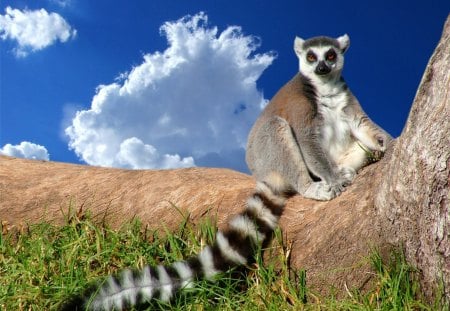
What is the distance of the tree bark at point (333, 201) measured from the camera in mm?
4016

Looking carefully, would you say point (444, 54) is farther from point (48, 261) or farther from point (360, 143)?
point (48, 261)

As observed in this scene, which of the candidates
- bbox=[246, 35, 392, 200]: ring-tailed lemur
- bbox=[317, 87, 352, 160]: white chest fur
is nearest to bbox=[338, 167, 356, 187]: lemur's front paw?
bbox=[246, 35, 392, 200]: ring-tailed lemur

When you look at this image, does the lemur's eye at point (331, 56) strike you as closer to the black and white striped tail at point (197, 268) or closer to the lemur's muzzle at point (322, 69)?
the lemur's muzzle at point (322, 69)

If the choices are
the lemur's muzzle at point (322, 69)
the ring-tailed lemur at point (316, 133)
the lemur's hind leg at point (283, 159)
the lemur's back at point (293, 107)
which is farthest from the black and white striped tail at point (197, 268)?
the lemur's muzzle at point (322, 69)

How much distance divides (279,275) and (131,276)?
1258mm

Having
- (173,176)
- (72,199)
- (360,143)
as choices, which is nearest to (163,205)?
(173,176)

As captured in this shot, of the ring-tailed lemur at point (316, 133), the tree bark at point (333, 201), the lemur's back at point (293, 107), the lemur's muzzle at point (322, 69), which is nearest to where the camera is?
the tree bark at point (333, 201)

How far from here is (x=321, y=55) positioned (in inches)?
263

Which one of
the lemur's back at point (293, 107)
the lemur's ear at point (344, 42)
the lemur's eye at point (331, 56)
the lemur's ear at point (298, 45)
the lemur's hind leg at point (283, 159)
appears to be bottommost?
the lemur's hind leg at point (283, 159)

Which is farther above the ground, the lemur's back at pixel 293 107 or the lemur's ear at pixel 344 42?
the lemur's ear at pixel 344 42

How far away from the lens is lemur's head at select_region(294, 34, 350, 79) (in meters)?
6.55

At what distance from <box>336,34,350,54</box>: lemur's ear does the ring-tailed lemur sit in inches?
11.1

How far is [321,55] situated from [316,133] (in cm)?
123

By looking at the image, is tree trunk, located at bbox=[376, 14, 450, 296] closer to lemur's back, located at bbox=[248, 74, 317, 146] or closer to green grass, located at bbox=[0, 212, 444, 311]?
green grass, located at bbox=[0, 212, 444, 311]
